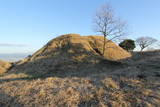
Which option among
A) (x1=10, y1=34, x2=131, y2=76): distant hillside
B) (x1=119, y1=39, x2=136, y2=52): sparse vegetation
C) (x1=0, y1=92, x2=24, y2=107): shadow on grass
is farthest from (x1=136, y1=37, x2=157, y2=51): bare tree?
(x1=0, y1=92, x2=24, y2=107): shadow on grass

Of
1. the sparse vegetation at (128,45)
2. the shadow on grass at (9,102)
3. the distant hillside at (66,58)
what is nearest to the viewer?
the shadow on grass at (9,102)

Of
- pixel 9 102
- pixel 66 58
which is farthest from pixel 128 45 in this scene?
pixel 9 102

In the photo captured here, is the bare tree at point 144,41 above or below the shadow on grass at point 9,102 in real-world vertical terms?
above

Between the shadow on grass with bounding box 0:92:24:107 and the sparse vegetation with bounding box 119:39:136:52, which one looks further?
the sparse vegetation with bounding box 119:39:136:52

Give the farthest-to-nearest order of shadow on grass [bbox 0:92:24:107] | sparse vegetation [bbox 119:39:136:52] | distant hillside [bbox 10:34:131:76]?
sparse vegetation [bbox 119:39:136:52], distant hillside [bbox 10:34:131:76], shadow on grass [bbox 0:92:24:107]

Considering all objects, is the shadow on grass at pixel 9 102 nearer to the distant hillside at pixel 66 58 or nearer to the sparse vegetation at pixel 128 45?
the distant hillside at pixel 66 58

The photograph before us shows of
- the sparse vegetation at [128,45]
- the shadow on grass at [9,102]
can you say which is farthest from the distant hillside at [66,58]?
the sparse vegetation at [128,45]

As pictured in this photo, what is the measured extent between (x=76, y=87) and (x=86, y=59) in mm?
10561

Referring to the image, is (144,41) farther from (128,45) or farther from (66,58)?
(66,58)

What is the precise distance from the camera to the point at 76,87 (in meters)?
5.03

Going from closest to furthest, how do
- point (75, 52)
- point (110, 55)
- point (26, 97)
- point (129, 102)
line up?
point (129, 102), point (26, 97), point (75, 52), point (110, 55)

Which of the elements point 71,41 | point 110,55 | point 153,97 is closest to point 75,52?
point 71,41

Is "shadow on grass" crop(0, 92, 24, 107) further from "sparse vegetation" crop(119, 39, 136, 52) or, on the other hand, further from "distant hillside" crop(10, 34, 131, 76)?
"sparse vegetation" crop(119, 39, 136, 52)

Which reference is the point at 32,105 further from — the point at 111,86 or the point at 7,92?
the point at 111,86
